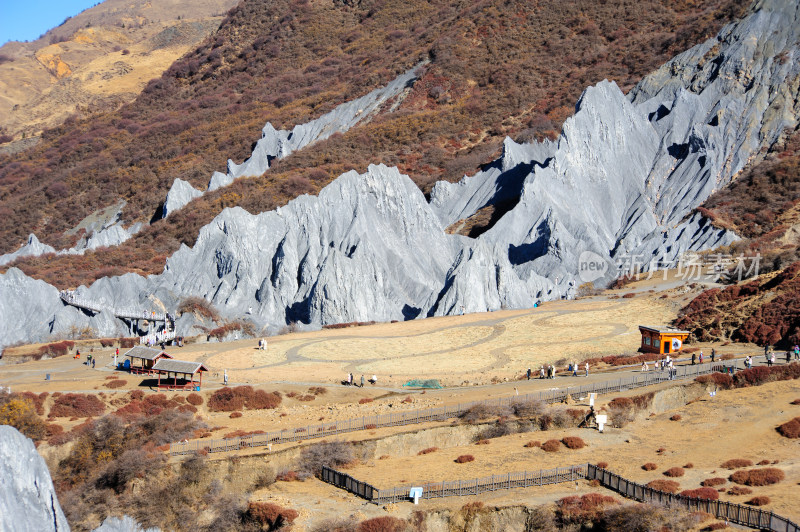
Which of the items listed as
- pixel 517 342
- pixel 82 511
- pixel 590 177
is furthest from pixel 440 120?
pixel 82 511

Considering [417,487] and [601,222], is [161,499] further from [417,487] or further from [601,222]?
[601,222]

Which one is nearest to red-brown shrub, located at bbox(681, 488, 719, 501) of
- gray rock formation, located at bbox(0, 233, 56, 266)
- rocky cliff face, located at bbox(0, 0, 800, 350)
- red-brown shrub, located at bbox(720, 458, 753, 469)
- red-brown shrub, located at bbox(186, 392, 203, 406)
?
red-brown shrub, located at bbox(720, 458, 753, 469)

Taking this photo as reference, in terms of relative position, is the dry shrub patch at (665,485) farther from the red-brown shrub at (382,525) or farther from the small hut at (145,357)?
the small hut at (145,357)

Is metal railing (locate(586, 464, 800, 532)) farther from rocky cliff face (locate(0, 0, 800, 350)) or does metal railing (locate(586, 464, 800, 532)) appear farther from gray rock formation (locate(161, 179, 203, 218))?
gray rock formation (locate(161, 179, 203, 218))

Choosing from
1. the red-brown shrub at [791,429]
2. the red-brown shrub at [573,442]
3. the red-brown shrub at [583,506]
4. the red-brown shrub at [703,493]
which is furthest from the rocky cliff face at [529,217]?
the red-brown shrub at [703,493]

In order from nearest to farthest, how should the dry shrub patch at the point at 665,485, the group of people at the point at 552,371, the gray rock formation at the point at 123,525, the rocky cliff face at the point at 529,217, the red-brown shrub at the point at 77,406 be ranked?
the dry shrub patch at the point at 665,485 → the gray rock formation at the point at 123,525 → the red-brown shrub at the point at 77,406 → the group of people at the point at 552,371 → the rocky cliff face at the point at 529,217

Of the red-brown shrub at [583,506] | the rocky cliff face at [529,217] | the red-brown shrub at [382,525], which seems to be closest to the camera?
the red-brown shrub at [583,506]

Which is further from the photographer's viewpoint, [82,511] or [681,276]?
[681,276]
